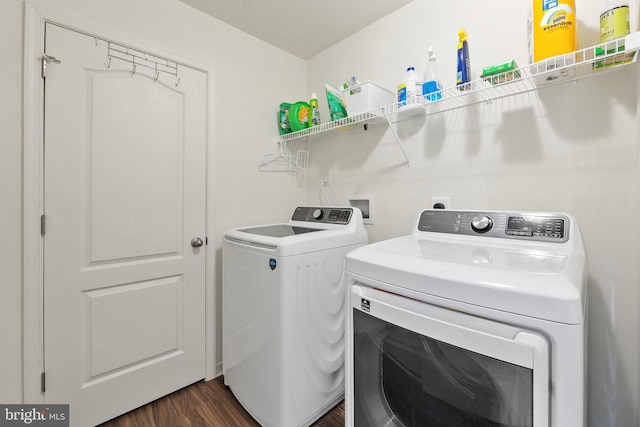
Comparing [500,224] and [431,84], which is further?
[431,84]

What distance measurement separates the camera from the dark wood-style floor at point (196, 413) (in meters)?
1.50

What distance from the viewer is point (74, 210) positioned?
1424 millimetres

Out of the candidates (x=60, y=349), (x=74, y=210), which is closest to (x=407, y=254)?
(x=74, y=210)

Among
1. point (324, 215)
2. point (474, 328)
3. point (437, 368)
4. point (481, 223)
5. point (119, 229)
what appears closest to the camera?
point (474, 328)

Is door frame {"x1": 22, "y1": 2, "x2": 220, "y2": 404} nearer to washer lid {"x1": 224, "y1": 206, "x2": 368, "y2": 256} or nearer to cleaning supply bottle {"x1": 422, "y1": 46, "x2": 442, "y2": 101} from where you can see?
washer lid {"x1": 224, "y1": 206, "x2": 368, "y2": 256}

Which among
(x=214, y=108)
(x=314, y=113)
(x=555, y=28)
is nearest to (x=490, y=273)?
(x=555, y=28)

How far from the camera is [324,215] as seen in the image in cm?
186

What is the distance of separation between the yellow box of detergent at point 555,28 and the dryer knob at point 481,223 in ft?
2.06

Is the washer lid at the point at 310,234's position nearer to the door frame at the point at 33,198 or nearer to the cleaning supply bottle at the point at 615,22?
the door frame at the point at 33,198

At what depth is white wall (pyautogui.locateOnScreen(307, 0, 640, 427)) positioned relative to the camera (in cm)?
111

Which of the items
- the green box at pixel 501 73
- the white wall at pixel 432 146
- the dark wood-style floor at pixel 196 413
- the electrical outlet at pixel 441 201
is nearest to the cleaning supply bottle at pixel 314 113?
the white wall at pixel 432 146

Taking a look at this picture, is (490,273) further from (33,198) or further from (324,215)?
(33,198)

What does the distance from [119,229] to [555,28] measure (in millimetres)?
2166

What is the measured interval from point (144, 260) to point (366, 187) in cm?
146
